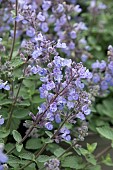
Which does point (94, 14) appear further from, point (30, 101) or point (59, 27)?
point (30, 101)

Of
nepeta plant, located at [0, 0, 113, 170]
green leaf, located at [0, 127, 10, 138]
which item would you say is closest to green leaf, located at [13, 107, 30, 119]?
nepeta plant, located at [0, 0, 113, 170]

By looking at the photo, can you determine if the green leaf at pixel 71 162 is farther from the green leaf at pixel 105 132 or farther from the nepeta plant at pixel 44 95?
the green leaf at pixel 105 132

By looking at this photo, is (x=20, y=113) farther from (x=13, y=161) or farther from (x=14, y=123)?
(x=13, y=161)

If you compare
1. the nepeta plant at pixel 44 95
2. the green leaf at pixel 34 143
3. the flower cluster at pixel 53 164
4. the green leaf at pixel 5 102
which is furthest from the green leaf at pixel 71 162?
the green leaf at pixel 5 102

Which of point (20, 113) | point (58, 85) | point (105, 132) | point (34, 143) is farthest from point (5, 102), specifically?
point (105, 132)

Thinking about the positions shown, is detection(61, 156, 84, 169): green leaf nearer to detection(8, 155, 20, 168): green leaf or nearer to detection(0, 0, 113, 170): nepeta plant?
detection(0, 0, 113, 170): nepeta plant

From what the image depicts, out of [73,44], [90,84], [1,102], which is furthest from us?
[73,44]

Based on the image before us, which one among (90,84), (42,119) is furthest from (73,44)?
(42,119)

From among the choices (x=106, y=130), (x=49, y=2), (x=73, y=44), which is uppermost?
(x=49, y=2)

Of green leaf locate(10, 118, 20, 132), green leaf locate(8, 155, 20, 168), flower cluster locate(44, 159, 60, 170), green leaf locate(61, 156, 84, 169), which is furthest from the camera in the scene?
green leaf locate(10, 118, 20, 132)
